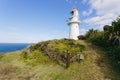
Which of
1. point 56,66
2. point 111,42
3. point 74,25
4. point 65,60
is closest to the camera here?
point 56,66

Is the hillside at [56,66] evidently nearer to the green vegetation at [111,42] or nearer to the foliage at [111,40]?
the green vegetation at [111,42]

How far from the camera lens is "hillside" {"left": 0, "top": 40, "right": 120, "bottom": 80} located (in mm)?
13219

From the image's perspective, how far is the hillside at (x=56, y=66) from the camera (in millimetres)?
13219

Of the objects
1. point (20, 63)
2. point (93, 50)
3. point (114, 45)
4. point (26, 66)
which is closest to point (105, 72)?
point (93, 50)

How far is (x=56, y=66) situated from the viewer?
15672 mm

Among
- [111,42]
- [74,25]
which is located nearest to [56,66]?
[111,42]

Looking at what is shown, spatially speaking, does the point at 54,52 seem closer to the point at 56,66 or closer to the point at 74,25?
the point at 56,66

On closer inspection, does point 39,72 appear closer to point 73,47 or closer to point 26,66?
point 26,66

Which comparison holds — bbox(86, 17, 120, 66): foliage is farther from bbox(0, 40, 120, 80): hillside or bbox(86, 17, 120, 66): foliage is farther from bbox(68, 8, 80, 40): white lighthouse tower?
bbox(68, 8, 80, 40): white lighthouse tower

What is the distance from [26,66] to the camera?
16969 mm

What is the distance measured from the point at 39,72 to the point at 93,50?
19.5 ft

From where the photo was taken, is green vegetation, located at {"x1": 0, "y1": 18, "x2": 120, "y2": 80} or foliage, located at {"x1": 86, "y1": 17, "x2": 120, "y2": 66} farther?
foliage, located at {"x1": 86, "y1": 17, "x2": 120, "y2": 66}

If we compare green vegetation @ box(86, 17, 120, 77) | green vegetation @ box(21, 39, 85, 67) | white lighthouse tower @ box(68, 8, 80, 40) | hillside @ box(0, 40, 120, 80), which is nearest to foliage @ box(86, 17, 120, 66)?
green vegetation @ box(86, 17, 120, 77)

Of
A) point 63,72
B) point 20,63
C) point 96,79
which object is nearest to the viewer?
point 96,79
